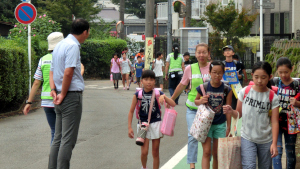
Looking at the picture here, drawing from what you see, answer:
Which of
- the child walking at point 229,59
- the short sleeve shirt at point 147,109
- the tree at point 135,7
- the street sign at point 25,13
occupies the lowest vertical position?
the short sleeve shirt at point 147,109

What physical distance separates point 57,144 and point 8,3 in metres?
36.0

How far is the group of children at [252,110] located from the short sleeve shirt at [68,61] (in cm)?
101

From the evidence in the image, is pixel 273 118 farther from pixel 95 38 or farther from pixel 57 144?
pixel 95 38

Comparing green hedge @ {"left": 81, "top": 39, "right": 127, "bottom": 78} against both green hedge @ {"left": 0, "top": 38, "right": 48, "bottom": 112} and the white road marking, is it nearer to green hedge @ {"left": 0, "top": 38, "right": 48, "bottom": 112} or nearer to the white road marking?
green hedge @ {"left": 0, "top": 38, "right": 48, "bottom": 112}

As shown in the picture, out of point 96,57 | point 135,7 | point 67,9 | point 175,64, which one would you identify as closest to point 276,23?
point 96,57

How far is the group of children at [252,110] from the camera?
4965mm

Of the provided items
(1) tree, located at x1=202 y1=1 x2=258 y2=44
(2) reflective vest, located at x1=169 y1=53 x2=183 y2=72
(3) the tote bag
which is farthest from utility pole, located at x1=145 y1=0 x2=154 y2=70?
(3) the tote bag

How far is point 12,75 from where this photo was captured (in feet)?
41.5

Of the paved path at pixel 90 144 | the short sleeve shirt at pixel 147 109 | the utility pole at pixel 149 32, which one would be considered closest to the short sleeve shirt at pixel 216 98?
the short sleeve shirt at pixel 147 109

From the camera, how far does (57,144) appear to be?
554 cm

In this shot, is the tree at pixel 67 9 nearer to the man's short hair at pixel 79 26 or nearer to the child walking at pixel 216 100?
the man's short hair at pixel 79 26

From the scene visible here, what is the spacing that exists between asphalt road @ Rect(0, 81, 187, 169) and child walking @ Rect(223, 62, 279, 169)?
7.31ft

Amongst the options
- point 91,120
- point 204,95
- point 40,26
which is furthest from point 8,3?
point 204,95

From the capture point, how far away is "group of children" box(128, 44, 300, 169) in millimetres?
4965
